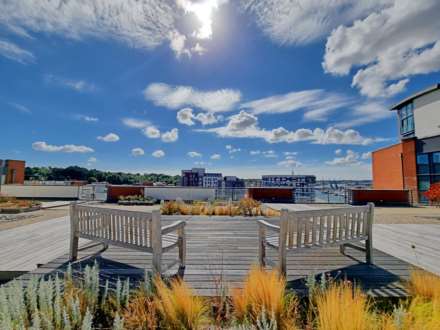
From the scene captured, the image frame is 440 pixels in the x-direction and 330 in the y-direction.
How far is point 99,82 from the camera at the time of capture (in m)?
9.16

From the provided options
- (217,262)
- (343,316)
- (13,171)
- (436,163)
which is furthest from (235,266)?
(13,171)

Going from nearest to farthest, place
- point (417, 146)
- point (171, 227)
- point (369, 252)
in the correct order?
point (171, 227), point (369, 252), point (417, 146)

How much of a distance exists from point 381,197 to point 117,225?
45.7 ft

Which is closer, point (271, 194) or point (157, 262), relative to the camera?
point (157, 262)

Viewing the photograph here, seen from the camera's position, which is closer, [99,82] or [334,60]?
[334,60]

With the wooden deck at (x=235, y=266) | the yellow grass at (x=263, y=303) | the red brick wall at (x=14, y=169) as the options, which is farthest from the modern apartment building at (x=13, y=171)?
the yellow grass at (x=263, y=303)

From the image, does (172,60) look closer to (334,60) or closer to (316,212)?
(334,60)

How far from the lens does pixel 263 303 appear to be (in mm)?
1496

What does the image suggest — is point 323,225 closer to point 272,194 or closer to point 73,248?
point 73,248

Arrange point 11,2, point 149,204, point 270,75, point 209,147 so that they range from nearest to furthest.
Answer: point 11,2 < point 270,75 < point 149,204 < point 209,147

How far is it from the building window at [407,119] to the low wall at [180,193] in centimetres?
1398

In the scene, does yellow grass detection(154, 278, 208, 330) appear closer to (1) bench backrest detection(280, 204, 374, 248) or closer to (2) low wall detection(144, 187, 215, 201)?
(1) bench backrest detection(280, 204, 374, 248)

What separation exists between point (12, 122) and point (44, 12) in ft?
52.2

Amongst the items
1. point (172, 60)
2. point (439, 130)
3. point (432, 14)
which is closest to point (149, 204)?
point (172, 60)
